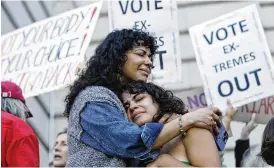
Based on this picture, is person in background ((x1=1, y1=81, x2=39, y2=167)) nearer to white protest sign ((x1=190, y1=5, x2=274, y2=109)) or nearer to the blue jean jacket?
the blue jean jacket

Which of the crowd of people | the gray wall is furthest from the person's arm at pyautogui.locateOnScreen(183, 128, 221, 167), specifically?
the gray wall

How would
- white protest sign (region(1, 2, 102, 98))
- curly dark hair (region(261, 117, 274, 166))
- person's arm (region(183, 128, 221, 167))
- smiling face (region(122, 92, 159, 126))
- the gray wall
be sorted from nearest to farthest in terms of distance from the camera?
person's arm (region(183, 128, 221, 167)), smiling face (region(122, 92, 159, 126)), curly dark hair (region(261, 117, 274, 166)), white protest sign (region(1, 2, 102, 98)), the gray wall

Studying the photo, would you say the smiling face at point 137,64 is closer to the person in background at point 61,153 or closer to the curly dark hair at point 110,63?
the curly dark hair at point 110,63

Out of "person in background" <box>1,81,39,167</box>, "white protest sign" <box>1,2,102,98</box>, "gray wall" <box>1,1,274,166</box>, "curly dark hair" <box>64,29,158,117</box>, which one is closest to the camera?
"curly dark hair" <box>64,29,158,117</box>

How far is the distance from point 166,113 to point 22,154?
92 centimetres

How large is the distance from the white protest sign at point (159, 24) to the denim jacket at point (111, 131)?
2.29 meters

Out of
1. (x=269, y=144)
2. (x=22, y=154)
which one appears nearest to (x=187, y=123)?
(x=269, y=144)

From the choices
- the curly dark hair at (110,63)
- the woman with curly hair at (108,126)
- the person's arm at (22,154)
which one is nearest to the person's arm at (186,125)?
Result: the woman with curly hair at (108,126)

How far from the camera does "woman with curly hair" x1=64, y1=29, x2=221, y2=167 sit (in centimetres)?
233

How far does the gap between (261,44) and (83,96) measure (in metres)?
2.52

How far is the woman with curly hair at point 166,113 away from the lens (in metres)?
2.32

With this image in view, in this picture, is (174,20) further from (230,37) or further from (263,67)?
(263,67)

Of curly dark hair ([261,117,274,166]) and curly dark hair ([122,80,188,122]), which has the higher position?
curly dark hair ([122,80,188,122])

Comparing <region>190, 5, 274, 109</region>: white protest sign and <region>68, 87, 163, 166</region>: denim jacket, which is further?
<region>190, 5, 274, 109</region>: white protest sign
